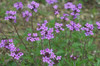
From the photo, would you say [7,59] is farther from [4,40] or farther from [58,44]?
[58,44]

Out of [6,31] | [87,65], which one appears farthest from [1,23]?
[87,65]

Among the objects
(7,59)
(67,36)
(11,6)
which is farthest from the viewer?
(11,6)

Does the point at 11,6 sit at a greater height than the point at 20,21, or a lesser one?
greater

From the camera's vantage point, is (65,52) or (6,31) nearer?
(65,52)

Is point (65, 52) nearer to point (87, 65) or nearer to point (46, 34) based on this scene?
point (87, 65)

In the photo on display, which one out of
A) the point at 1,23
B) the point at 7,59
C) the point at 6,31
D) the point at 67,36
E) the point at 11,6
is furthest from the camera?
the point at 11,6

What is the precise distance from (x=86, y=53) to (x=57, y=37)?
2.69ft

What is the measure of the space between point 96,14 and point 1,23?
3586 mm

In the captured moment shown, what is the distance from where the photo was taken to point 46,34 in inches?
116

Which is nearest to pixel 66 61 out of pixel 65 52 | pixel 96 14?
pixel 65 52

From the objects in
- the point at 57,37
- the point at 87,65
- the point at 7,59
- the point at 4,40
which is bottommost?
the point at 87,65

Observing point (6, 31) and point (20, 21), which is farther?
point (20, 21)

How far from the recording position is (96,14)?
19.8 feet

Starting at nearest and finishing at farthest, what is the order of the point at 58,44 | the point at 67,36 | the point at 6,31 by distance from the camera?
the point at 58,44 < the point at 67,36 < the point at 6,31
